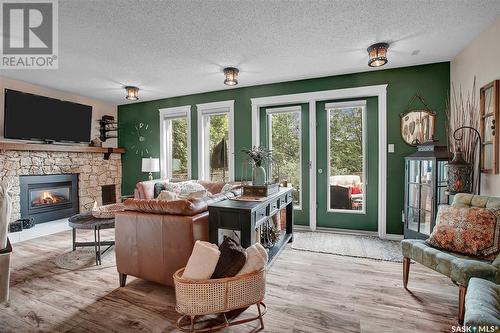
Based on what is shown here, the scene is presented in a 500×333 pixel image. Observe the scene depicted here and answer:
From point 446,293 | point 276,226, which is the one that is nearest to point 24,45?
point 276,226

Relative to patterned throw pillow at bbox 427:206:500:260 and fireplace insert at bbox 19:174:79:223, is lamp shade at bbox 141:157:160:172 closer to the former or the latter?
fireplace insert at bbox 19:174:79:223

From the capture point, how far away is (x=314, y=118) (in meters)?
4.03

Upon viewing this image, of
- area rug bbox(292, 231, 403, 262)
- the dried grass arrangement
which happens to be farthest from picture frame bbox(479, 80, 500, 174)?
area rug bbox(292, 231, 403, 262)

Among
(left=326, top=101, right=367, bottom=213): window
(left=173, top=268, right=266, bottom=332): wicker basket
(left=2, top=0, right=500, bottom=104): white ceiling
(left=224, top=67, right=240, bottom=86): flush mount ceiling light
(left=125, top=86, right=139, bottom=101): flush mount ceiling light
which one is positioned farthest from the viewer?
(left=125, top=86, right=139, bottom=101): flush mount ceiling light

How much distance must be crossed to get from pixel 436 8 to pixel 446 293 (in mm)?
2499

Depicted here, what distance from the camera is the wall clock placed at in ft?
17.8

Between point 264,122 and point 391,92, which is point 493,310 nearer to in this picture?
point 391,92

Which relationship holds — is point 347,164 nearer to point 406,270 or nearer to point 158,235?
point 406,270

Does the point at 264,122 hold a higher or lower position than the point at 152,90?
lower

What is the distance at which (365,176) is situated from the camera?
3.88m

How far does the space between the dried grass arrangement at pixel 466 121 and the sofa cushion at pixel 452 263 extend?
130 centimetres

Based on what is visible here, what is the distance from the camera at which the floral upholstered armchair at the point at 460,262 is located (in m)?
1.61

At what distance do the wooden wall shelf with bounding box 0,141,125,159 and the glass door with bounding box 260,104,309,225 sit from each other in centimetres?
341

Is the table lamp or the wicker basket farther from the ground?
the table lamp
